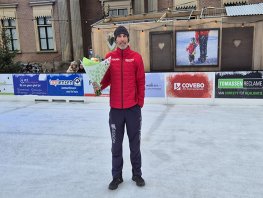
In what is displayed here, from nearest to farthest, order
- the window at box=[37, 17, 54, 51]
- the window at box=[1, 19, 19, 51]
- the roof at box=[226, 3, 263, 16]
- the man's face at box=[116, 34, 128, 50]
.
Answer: the man's face at box=[116, 34, 128, 50], the roof at box=[226, 3, 263, 16], the window at box=[37, 17, 54, 51], the window at box=[1, 19, 19, 51]

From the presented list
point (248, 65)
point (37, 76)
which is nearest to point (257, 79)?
point (248, 65)

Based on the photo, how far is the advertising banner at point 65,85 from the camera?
10789mm

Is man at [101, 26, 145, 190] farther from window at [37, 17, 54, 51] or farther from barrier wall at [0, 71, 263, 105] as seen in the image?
window at [37, 17, 54, 51]

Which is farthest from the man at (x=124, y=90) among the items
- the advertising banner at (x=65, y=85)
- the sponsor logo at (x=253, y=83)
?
the advertising banner at (x=65, y=85)

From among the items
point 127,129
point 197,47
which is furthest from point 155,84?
point 127,129

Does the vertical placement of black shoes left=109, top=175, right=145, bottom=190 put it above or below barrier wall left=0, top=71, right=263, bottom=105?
below

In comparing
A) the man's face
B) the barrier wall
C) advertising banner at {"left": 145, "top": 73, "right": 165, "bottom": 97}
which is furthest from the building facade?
the man's face

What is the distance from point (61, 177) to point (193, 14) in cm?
1080

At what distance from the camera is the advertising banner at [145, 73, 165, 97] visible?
9.92 m

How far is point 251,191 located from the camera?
3.93 m

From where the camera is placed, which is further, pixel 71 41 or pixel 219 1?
pixel 71 41

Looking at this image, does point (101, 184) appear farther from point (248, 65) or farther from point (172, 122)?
point (248, 65)

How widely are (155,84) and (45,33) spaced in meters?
13.1

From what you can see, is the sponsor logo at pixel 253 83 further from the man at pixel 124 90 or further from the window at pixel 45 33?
the window at pixel 45 33
